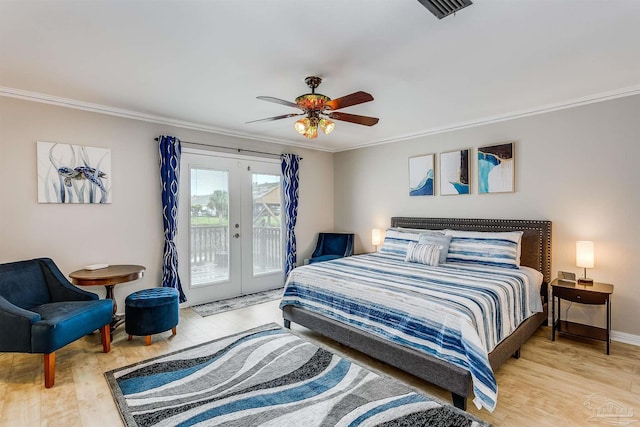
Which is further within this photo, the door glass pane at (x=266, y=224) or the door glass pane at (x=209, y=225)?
the door glass pane at (x=266, y=224)

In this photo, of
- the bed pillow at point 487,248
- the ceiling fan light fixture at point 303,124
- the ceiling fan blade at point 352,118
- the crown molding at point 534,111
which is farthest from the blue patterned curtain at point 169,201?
the bed pillow at point 487,248

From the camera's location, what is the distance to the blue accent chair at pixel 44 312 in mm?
2525

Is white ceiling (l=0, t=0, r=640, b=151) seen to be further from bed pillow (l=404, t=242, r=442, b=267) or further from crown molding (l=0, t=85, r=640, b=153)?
bed pillow (l=404, t=242, r=442, b=267)

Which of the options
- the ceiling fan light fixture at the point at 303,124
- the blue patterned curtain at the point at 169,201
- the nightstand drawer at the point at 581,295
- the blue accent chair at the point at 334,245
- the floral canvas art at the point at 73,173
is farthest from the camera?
the blue accent chair at the point at 334,245

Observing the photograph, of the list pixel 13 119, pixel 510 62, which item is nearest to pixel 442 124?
pixel 510 62

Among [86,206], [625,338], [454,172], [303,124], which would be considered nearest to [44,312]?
[86,206]

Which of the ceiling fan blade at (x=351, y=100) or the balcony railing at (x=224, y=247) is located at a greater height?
the ceiling fan blade at (x=351, y=100)

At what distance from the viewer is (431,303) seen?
247 centimetres

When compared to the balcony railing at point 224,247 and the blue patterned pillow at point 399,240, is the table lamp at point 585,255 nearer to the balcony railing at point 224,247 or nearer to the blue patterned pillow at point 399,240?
the blue patterned pillow at point 399,240

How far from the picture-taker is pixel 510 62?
8.80ft

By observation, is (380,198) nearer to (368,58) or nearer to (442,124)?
(442,124)

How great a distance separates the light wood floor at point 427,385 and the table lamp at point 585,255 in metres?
0.78

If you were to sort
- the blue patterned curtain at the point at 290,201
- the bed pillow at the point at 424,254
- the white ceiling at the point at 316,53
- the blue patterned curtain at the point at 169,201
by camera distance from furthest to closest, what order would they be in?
the blue patterned curtain at the point at 290,201, the blue patterned curtain at the point at 169,201, the bed pillow at the point at 424,254, the white ceiling at the point at 316,53

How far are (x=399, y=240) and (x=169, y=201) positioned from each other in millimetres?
3178
